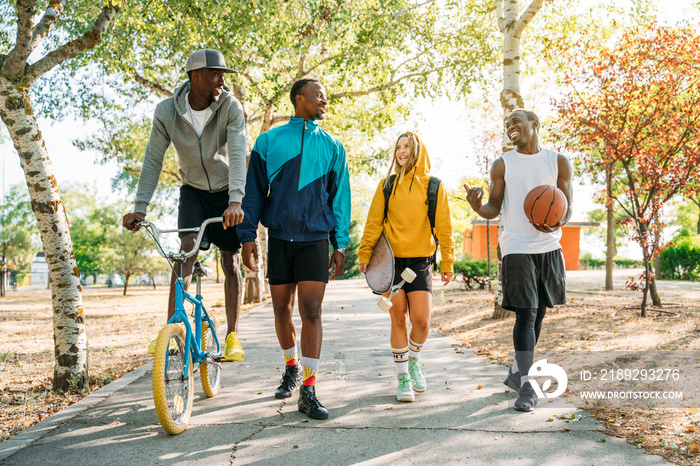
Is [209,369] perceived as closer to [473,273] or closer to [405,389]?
[405,389]

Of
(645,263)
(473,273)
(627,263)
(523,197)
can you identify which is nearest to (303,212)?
(523,197)

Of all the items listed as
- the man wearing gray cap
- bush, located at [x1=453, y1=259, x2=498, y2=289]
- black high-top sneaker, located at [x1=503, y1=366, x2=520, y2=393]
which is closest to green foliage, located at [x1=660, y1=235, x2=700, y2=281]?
bush, located at [x1=453, y1=259, x2=498, y2=289]

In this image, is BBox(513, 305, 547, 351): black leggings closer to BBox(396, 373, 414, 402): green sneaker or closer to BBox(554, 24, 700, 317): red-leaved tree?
BBox(396, 373, 414, 402): green sneaker

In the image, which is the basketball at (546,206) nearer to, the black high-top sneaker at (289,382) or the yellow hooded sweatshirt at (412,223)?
the yellow hooded sweatshirt at (412,223)

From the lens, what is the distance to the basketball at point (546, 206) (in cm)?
388

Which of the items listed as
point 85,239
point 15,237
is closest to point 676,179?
point 15,237

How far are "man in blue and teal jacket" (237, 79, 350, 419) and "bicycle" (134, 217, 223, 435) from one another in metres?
0.45

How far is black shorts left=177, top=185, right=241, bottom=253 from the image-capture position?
4.30 m

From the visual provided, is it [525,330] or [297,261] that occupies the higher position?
[297,261]

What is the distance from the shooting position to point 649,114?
32.0 ft

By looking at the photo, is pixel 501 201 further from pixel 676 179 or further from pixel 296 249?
pixel 676 179

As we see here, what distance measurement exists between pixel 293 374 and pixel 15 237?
37.6 metres

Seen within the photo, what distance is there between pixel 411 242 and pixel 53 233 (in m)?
3.07

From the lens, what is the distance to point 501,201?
432 centimetres
